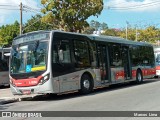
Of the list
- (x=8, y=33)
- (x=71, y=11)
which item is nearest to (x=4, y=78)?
(x=71, y=11)

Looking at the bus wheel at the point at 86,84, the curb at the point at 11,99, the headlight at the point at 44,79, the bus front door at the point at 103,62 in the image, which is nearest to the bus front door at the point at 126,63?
the bus front door at the point at 103,62

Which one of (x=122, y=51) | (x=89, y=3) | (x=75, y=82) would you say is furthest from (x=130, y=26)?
(x=75, y=82)

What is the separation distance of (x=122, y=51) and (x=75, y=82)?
21.0 feet

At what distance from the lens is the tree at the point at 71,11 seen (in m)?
28.2

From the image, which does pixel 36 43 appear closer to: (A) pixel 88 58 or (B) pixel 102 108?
(A) pixel 88 58

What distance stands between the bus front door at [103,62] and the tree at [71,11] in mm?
8129

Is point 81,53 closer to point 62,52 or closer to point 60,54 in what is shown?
point 62,52

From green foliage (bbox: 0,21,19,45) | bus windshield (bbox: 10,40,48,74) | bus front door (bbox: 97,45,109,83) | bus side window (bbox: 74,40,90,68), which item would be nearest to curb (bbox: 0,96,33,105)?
bus windshield (bbox: 10,40,48,74)

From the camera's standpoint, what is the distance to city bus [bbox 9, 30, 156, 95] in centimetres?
1611

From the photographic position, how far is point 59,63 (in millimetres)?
16516

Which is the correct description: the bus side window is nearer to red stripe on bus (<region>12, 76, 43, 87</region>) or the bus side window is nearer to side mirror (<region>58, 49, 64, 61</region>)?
side mirror (<region>58, 49, 64, 61</region>)

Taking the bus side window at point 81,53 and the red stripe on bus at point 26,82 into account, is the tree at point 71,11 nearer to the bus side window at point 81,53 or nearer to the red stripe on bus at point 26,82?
the bus side window at point 81,53

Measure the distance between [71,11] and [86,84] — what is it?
416 inches

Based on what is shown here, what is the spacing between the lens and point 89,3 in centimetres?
2886
